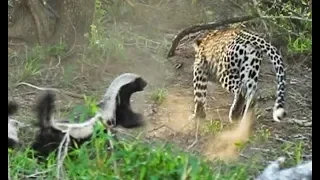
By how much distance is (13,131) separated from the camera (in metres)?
1.88

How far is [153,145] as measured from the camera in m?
1.87

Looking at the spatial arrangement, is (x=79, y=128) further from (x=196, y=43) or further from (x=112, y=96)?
(x=196, y=43)

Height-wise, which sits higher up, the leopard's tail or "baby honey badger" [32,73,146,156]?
the leopard's tail

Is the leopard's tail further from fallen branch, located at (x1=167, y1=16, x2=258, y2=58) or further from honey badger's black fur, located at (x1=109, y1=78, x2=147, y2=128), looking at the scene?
honey badger's black fur, located at (x1=109, y1=78, x2=147, y2=128)

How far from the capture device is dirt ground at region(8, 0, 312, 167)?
1.86m

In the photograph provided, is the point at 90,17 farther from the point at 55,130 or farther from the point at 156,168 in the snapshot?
the point at 156,168

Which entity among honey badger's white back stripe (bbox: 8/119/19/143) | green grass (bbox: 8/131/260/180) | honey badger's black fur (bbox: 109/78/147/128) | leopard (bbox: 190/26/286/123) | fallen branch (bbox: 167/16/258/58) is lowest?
green grass (bbox: 8/131/260/180)

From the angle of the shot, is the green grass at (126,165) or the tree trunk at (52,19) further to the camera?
the tree trunk at (52,19)

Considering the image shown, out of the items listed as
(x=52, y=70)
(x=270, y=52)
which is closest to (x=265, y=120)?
(x=270, y=52)

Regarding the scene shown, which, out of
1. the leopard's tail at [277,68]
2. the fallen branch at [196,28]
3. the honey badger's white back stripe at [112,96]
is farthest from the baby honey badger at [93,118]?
the leopard's tail at [277,68]

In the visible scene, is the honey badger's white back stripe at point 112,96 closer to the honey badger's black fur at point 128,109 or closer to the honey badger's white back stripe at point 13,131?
the honey badger's black fur at point 128,109

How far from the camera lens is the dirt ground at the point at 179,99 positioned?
186 cm

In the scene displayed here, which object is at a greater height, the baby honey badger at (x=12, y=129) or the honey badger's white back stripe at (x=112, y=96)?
the honey badger's white back stripe at (x=112, y=96)

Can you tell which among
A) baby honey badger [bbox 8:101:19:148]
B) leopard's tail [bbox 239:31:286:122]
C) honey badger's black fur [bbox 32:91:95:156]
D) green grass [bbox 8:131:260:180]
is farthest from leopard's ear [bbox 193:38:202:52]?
baby honey badger [bbox 8:101:19:148]
